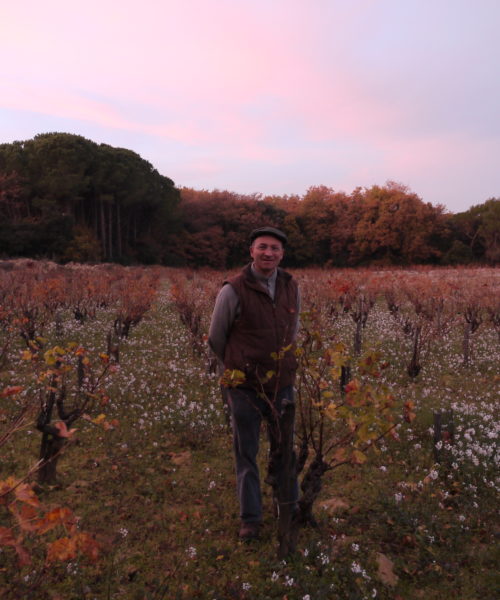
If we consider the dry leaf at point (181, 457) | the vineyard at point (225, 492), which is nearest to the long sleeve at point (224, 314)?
the vineyard at point (225, 492)

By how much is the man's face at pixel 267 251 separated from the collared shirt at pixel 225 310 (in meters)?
0.13

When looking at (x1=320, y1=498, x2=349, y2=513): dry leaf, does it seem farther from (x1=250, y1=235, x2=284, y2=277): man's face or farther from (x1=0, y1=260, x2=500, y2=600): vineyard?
(x1=250, y1=235, x2=284, y2=277): man's face

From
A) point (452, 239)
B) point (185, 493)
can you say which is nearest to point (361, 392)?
point (185, 493)

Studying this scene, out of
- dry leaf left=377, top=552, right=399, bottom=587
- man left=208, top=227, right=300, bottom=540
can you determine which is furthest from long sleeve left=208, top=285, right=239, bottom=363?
dry leaf left=377, top=552, right=399, bottom=587

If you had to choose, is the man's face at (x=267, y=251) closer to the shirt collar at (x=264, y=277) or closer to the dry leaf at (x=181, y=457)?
the shirt collar at (x=264, y=277)

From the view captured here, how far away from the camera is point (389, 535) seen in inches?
179

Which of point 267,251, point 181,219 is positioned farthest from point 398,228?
point 267,251

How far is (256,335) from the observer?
13.0ft

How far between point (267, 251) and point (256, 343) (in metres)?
0.83

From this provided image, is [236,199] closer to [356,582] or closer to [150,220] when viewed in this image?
[150,220]

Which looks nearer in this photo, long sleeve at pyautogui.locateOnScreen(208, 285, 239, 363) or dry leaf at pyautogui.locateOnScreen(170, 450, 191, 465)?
long sleeve at pyautogui.locateOnScreen(208, 285, 239, 363)

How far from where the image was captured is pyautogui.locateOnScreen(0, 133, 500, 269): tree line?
40375 mm

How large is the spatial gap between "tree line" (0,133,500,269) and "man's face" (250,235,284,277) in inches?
1443

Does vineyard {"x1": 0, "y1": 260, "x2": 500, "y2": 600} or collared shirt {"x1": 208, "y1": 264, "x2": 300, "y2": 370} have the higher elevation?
collared shirt {"x1": 208, "y1": 264, "x2": 300, "y2": 370}
